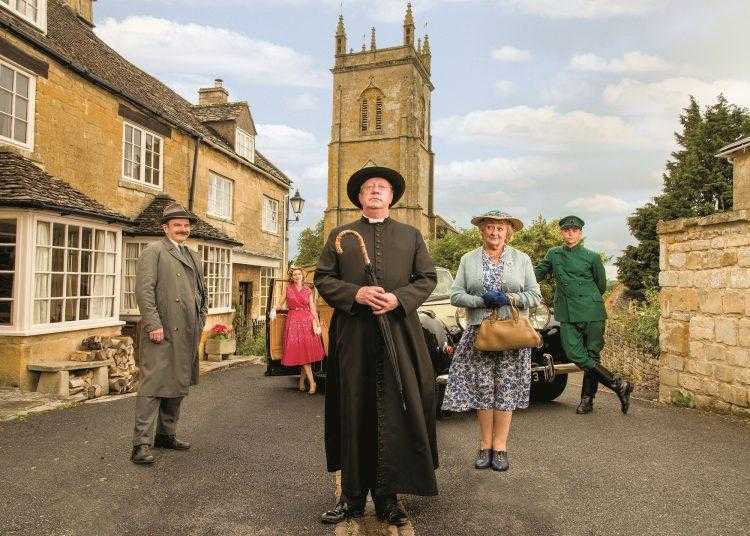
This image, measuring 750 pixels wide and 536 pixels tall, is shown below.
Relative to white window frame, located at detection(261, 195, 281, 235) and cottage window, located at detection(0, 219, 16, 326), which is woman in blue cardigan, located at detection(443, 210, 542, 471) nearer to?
cottage window, located at detection(0, 219, 16, 326)

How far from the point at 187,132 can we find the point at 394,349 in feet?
38.6

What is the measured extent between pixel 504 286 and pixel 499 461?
50.2 inches

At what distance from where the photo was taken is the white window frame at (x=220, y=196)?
14.5m

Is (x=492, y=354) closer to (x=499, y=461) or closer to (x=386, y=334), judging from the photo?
(x=499, y=461)

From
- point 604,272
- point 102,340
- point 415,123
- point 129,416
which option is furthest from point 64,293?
point 415,123

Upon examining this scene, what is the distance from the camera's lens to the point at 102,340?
827 cm

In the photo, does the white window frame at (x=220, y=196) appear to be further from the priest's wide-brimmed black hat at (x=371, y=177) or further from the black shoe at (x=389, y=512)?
the black shoe at (x=389, y=512)

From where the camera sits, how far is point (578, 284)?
5.61 metres

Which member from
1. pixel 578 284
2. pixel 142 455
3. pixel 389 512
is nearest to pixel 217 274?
pixel 142 455

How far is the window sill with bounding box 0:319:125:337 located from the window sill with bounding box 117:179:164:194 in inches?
127

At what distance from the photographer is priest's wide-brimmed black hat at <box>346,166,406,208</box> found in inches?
126

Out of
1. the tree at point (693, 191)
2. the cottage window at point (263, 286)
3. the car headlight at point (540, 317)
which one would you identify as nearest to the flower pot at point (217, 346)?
the cottage window at point (263, 286)

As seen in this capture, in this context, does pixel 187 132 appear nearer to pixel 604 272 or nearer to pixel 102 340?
pixel 102 340

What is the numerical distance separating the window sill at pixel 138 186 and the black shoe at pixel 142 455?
26.4 ft
